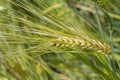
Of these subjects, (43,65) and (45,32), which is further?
(43,65)

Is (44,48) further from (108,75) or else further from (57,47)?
(108,75)

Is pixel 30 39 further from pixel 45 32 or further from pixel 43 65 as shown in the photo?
pixel 43 65

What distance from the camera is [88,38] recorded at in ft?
2.27

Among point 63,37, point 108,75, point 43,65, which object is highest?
point 63,37

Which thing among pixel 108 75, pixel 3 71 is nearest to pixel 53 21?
pixel 108 75

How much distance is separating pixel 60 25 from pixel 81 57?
3.3 inches

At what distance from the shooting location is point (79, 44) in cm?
65

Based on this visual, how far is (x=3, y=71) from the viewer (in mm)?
1077

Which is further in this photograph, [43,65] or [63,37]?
[43,65]

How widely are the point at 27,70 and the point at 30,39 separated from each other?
0.44 m

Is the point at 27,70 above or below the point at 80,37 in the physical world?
below

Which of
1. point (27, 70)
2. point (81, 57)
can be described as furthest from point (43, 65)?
point (81, 57)

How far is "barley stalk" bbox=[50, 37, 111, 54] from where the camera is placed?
2.15 feet

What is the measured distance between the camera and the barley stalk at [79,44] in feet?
2.15
